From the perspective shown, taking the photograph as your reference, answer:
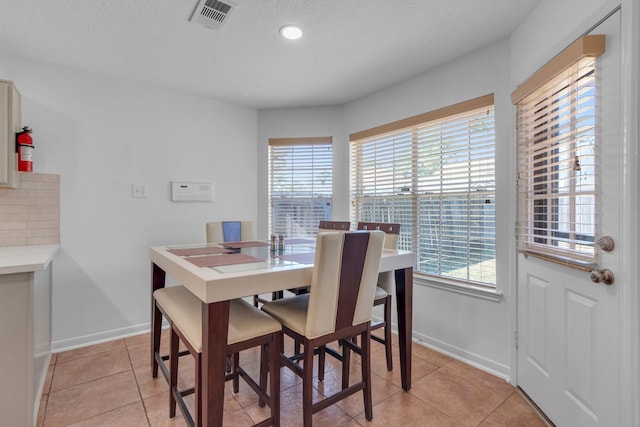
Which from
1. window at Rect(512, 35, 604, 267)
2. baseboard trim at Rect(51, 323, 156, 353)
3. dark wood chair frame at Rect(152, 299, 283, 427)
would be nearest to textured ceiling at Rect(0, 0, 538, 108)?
window at Rect(512, 35, 604, 267)

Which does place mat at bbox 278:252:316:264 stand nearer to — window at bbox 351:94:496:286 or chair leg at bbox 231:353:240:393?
chair leg at bbox 231:353:240:393

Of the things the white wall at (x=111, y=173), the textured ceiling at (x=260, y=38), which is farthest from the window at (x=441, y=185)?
the white wall at (x=111, y=173)

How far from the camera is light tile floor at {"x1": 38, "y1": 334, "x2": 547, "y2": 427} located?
5.49ft

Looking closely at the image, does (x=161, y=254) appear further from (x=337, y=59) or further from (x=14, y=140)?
(x=337, y=59)

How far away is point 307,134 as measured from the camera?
3480mm

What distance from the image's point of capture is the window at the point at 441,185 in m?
2.29

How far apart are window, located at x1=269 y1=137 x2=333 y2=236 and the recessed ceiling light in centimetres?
143

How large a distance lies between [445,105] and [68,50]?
9.34 ft

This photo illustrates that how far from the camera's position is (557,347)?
63.7 inches

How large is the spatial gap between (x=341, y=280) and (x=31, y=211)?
2.49 metres

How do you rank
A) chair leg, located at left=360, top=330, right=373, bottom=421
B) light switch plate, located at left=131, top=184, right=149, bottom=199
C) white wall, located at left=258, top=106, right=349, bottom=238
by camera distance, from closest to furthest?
chair leg, located at left=360, top=330, right=373, bottom=421, light switch plate, located at left=131, top=184, right=149, bottom=199, white wall, located at left=258, top=106, right=349, bottom=238

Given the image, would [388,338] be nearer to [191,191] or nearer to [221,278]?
[221,278]

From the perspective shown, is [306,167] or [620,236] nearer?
[620,236]

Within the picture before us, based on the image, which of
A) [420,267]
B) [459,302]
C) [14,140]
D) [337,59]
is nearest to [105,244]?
[14,140]
